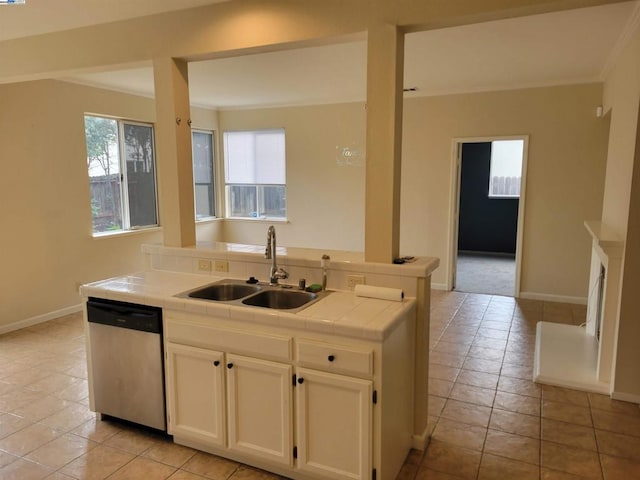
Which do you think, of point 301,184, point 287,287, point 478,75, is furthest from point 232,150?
point 287,287

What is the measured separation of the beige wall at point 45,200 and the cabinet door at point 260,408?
340cm

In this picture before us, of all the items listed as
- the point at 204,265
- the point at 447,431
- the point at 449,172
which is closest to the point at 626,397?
the point at 447,431

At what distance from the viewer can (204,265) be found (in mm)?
3084

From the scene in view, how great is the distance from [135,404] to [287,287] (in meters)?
1.13

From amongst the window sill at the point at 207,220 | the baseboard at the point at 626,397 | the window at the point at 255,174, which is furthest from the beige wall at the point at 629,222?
the window sill at the point at 207,220

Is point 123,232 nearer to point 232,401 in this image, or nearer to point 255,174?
point 255,174

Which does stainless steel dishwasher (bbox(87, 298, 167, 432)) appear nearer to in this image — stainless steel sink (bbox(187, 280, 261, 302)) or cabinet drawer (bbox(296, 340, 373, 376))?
stainless steel sink (bbox(187, 280, 261, 302))

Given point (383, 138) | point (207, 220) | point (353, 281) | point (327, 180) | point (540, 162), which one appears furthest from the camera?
point (207, 220)

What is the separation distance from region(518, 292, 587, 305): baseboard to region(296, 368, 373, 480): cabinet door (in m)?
4.29

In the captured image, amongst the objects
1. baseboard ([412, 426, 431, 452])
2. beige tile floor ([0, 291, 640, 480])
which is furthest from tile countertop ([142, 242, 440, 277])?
beige tile floor ([0, 291, 640, 480])

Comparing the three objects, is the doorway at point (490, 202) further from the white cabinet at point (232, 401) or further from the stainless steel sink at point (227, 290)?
the white cabinet at point (232, 401)

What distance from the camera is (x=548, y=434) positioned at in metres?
2.74

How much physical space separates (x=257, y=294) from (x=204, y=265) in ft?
2.09

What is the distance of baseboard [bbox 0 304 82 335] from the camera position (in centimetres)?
453
